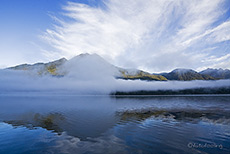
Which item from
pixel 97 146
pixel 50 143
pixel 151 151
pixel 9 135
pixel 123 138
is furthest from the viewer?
pixel 9 135

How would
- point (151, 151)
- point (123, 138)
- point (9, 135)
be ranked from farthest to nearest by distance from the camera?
point (9, 135), point (123, 138), point (151, 151)

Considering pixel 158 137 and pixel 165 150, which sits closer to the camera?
pixel 165 150

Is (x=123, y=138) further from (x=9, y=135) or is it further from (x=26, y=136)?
(x=9, y=135)

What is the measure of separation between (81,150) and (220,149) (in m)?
21.0

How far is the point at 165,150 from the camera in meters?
18.8

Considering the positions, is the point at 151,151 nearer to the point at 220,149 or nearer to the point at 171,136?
the point at 171,136

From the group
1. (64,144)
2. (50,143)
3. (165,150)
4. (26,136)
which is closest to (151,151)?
(165,150)

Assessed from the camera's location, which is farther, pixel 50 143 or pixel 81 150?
pixel 50 143

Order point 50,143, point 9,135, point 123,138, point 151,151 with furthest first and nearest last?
point 9,135
point 123,138
point 50,143
point 151,151

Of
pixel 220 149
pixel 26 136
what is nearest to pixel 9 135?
pixel 26 136

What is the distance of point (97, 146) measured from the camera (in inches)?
808

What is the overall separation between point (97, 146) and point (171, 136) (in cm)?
1473

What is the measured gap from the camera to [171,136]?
25.1 m

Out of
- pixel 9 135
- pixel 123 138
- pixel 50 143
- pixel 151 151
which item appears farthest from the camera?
pixel 9 135
